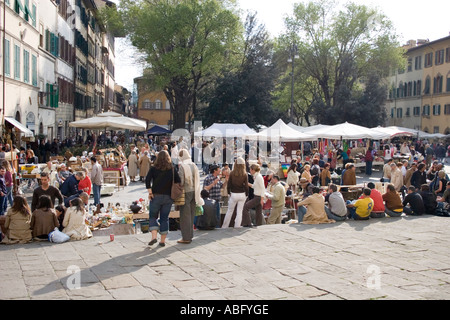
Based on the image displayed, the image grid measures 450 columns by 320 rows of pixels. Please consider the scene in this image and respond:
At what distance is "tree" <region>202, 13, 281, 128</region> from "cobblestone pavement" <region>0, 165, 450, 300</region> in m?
30.5

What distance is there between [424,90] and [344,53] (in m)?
13.5

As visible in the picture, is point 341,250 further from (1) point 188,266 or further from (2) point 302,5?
(2) point 302,5

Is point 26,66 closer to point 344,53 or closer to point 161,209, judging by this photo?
point 161,209

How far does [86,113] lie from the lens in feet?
153

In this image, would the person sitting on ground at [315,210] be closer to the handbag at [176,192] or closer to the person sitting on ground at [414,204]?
the person sitting on ground at [414,204]

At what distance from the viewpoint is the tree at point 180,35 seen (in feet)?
126

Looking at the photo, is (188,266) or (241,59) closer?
(188,266)

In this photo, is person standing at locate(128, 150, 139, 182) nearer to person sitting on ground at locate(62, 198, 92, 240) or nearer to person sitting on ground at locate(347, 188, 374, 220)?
person sitting on ground at locate(347, 188, 374, 220)

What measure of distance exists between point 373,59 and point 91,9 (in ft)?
84.3

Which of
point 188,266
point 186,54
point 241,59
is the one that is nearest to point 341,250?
point 188,266

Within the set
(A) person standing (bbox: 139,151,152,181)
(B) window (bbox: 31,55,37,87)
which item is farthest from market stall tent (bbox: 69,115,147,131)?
(B) window (bbox: 31,55,37,87)

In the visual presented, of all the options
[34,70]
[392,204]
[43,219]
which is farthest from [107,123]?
[392,204]

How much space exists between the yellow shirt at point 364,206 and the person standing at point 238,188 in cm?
263

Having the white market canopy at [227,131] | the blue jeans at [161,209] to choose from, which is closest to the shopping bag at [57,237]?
the blue jeans at [161,209]
